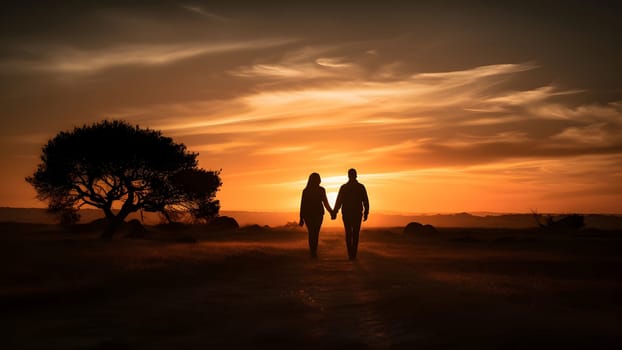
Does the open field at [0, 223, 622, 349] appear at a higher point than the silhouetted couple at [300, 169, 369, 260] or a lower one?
lower

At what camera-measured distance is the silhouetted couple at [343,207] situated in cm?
2200

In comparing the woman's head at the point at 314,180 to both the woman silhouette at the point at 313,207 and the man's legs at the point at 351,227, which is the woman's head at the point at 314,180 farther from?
the man's legs at the point at 351,227

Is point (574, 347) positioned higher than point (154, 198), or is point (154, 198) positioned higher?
point (154, 198)

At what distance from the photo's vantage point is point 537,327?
324 inches

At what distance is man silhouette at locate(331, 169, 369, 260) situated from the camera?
21828 millimetres

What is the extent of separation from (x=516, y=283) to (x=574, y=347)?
8.15 meters

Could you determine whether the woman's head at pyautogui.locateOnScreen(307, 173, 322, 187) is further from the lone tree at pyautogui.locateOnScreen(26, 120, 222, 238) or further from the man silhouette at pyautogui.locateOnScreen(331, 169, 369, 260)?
the lone tree at pyautogui.locateOnScreen(26, 120, 222, 238)

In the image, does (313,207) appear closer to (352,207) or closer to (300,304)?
(352,207)

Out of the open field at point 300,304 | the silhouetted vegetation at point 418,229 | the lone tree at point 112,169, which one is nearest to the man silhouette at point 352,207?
the open field at point 300,304

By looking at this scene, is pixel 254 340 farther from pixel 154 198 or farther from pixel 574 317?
pixel 154 198

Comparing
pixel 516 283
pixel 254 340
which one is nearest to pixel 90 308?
pixel 254 340

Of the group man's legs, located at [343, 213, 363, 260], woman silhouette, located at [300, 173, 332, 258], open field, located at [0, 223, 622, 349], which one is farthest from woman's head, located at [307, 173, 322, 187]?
open field, located at [0, 223, 622, 349]

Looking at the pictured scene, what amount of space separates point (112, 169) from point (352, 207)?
22339 mm

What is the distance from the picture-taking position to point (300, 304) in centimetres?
1099
